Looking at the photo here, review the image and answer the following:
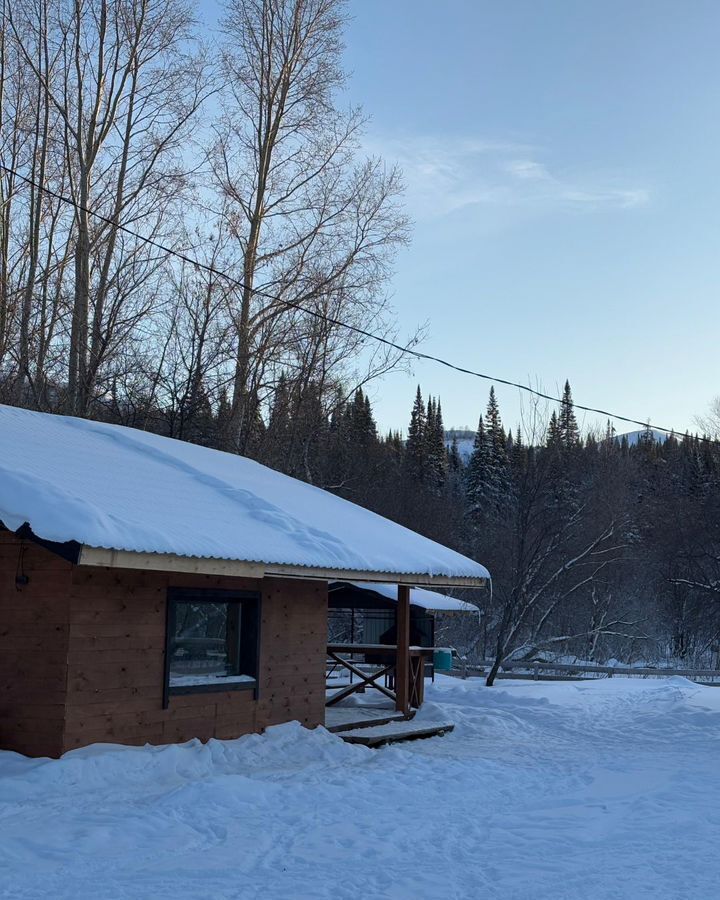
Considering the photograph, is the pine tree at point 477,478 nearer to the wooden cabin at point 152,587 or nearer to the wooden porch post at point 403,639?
the wooden porch post at point 403,639

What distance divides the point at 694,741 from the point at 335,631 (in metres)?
21.7

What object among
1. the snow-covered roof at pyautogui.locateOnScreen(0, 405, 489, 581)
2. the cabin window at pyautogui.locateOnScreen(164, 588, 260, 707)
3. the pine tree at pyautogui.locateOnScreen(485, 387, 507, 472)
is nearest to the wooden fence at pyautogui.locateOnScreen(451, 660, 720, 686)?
the snow-covered roof at pyautogui.locateOnScreen(0, 405, 489, 581)

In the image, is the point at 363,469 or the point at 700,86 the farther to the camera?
the point at 363,469

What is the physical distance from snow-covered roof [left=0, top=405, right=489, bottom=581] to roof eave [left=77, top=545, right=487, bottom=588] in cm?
5

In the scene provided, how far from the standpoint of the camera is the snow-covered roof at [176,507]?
801cm

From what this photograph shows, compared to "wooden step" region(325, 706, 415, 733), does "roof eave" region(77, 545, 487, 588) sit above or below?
above

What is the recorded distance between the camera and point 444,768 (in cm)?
999

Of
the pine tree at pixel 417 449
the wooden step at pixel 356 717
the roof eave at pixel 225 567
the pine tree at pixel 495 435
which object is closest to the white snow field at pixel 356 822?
the wooden step at pixel 356 717

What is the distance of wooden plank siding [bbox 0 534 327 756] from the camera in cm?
835

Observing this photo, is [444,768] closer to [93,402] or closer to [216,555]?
[216,555]

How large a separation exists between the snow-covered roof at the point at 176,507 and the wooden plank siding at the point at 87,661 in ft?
2.25

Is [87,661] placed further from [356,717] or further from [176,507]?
[356,717]

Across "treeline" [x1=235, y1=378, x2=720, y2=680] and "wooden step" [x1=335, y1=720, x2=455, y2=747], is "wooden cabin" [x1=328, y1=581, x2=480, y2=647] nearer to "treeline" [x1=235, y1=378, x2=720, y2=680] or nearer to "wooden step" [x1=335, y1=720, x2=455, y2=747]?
"wooden step" [x1=335, y1=720, x2=455, y2=747]

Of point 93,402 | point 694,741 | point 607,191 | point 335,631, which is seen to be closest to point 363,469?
point 335,631
